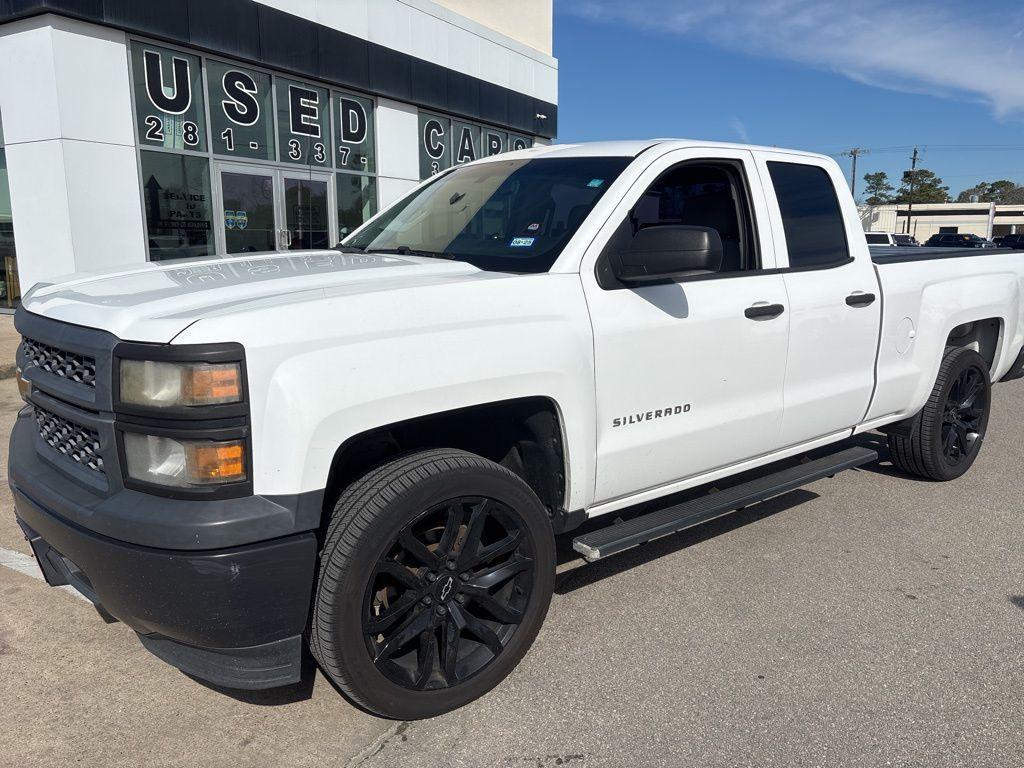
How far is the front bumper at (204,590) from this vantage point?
7.04ft

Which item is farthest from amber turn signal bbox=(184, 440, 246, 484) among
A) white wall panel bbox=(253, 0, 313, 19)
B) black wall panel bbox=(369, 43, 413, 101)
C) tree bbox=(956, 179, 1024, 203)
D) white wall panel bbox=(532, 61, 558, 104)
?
tree bbox=(956, 179, 1024, 203)

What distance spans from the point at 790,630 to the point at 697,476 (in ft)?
2.39

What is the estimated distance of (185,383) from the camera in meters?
2.12

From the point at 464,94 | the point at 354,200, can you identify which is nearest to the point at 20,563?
the point at 354,200

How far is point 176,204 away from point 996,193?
505ft

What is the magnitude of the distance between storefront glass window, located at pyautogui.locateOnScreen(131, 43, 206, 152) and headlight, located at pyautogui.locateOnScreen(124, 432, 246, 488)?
9.69 metres

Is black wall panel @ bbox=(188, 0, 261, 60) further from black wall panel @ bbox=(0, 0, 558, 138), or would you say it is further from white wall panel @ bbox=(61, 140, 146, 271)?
white wall panel @ bbox=(61, 140, 146, 271)

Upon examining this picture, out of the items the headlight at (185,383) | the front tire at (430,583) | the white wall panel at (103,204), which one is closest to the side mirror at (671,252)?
the front tire at (430,583)

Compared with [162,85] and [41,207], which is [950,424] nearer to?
[41,207]

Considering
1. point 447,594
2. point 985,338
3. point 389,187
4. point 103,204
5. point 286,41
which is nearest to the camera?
point 447,594

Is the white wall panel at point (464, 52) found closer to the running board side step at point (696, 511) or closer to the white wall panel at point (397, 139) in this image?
the white wall panel at point (397, 139)

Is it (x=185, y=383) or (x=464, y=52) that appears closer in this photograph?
(x=185, y=383)

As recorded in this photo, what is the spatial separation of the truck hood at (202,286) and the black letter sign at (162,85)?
859cm

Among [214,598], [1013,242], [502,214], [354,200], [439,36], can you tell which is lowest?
[214,598]
